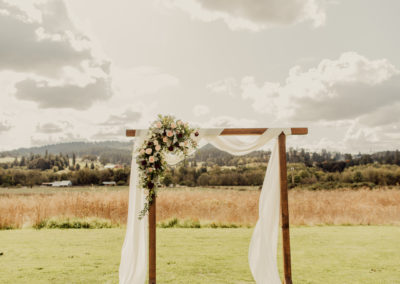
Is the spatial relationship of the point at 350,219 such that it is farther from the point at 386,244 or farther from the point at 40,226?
the point at 40,226

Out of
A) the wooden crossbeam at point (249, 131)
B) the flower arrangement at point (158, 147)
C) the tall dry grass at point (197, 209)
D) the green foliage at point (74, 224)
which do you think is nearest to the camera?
the flower arrangement at point (158, 147)

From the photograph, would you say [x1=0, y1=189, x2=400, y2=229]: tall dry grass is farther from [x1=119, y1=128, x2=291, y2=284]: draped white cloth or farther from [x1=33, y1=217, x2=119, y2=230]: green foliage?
[x1=119, y1=128, x2=291, y2=284]: draped white cloth

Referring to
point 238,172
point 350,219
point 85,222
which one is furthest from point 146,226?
point 238,172

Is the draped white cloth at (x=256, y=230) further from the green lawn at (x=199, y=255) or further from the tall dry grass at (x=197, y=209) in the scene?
the tall dry grass at (x=197, y=209)

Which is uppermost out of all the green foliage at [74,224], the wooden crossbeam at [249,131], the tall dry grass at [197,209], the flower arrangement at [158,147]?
the wooden crossbeam at [249,131]

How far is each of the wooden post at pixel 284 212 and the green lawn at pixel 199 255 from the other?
488 millimetres

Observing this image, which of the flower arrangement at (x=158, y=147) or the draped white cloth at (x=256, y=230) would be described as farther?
the draped white cloth at (x=256, y=230)

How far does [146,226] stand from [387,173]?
1035 inches

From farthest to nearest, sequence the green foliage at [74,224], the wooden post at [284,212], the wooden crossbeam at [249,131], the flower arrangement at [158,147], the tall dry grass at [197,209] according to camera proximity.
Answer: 1. the tall dry grass at [197,209]
2. the green foliage at [74,224]
3. the wooden crossbeam at [249,131]
4. the wooden post at [284,212]
5. the flower arrangement at [158,147]

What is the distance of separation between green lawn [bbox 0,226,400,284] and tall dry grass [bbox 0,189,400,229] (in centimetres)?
107

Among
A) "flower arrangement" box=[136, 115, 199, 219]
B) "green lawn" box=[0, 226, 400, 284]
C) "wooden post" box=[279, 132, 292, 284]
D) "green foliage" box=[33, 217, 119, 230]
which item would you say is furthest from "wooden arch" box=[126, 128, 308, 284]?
"green foliage" box=[33, 217, 119, 230]

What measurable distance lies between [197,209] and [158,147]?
269 inches

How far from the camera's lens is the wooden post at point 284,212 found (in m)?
5.56

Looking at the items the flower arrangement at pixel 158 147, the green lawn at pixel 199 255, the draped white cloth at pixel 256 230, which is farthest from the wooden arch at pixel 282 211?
the green lawn at pixel 199 255
